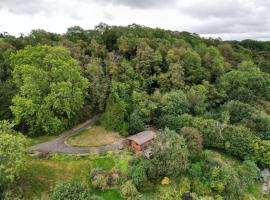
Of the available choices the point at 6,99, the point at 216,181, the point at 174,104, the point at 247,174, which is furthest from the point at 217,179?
the point at 6,99

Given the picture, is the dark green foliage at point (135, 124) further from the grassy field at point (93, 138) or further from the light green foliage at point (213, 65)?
the light green foliage at point (213, 65)

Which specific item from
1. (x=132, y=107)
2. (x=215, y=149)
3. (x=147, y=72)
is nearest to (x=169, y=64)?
(x=147, y=72)

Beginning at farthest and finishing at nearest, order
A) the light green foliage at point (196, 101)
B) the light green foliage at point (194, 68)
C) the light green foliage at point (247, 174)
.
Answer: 1. the light green foliage at point (194, 68)
2. the light green foliage at point (196, 101)
3. the light green foliage at point (247, 174)

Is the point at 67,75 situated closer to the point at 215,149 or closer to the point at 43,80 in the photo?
the point at 43,80

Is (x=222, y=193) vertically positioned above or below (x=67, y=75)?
below

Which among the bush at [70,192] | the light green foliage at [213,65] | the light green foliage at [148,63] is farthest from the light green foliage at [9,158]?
the light green foliage at [213,65]

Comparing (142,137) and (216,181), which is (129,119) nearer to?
(142,137)
